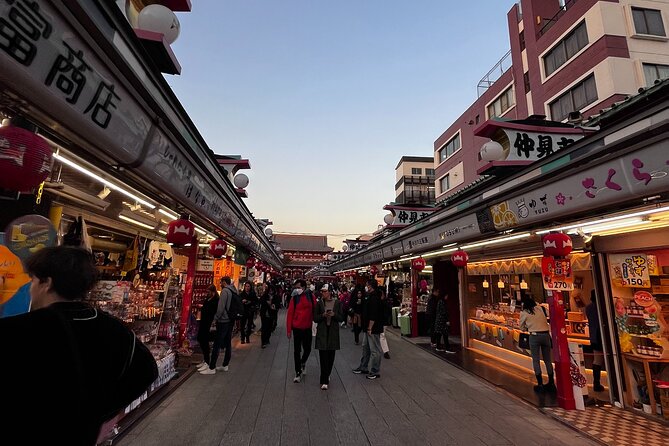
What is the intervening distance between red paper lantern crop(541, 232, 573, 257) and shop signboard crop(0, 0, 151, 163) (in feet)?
21.9

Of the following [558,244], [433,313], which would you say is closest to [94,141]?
[558,244]

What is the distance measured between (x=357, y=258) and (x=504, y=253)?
579 inches

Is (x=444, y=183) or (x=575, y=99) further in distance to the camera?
(x=444, y=183)

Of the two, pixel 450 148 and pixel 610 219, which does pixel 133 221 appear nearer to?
pixel 610 219

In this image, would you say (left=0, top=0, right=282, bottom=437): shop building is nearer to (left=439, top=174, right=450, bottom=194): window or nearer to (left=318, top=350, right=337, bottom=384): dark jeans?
(left=318, top=350, right=337, bottom=384): dark jeans

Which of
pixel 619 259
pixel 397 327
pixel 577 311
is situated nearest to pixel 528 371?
pixel 577 311

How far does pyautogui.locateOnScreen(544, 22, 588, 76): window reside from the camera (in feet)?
50.1

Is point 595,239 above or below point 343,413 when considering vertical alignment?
above

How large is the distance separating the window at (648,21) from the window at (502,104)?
6.78 meters

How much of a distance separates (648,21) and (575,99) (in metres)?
4.44

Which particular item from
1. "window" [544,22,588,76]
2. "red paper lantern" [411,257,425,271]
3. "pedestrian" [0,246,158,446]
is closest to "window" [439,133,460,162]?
"window" [544,22,588,76]

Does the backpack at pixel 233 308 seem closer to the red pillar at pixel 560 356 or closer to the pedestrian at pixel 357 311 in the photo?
the pedestrian at pixel 357 311

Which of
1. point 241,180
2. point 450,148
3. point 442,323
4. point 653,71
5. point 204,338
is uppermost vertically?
point 450,148

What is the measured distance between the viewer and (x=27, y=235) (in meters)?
2.97
